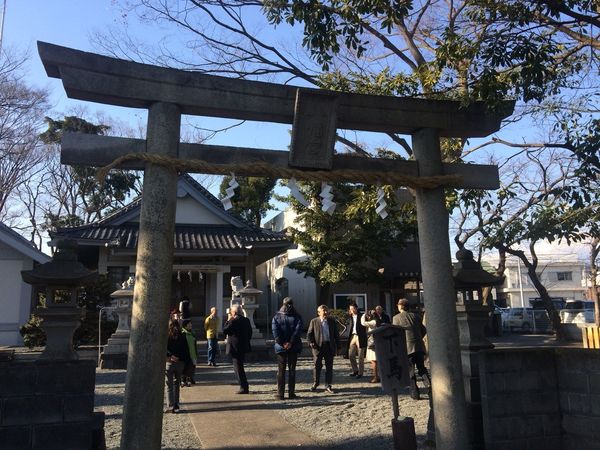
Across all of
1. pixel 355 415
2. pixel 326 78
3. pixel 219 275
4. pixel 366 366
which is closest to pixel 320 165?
pixel 355 415

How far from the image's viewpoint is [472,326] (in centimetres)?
662

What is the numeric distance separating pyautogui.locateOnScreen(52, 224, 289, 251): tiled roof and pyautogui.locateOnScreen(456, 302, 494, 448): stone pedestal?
46.9 feet

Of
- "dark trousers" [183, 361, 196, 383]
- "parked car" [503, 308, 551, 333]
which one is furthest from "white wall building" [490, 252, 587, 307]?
"dark trousers" [183, 361, 196, 383]

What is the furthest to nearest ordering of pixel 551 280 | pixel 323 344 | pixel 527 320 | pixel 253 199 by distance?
pixel 551 280 < pixel 527 320 < pixel 253 199 < pixel 323 344

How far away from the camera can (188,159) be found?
4816mm

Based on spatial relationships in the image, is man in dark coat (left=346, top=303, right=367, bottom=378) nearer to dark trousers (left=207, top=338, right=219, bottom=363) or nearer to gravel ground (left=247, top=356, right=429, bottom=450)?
gravel ground (left=247, top=356, right=429, bottom=450)

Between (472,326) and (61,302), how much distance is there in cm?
519

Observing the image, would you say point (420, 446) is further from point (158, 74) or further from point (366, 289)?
point (366, 289)

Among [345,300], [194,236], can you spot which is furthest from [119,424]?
[345,300]

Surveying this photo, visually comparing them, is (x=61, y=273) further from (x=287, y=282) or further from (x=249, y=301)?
(x=287, y=282)

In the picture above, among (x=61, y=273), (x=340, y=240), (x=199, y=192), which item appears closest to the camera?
(x=61, y=273)

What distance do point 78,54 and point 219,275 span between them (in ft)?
54.1

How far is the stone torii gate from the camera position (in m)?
4.49

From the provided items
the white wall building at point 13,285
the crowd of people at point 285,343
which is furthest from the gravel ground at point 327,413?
the white wall building at point 13,285
